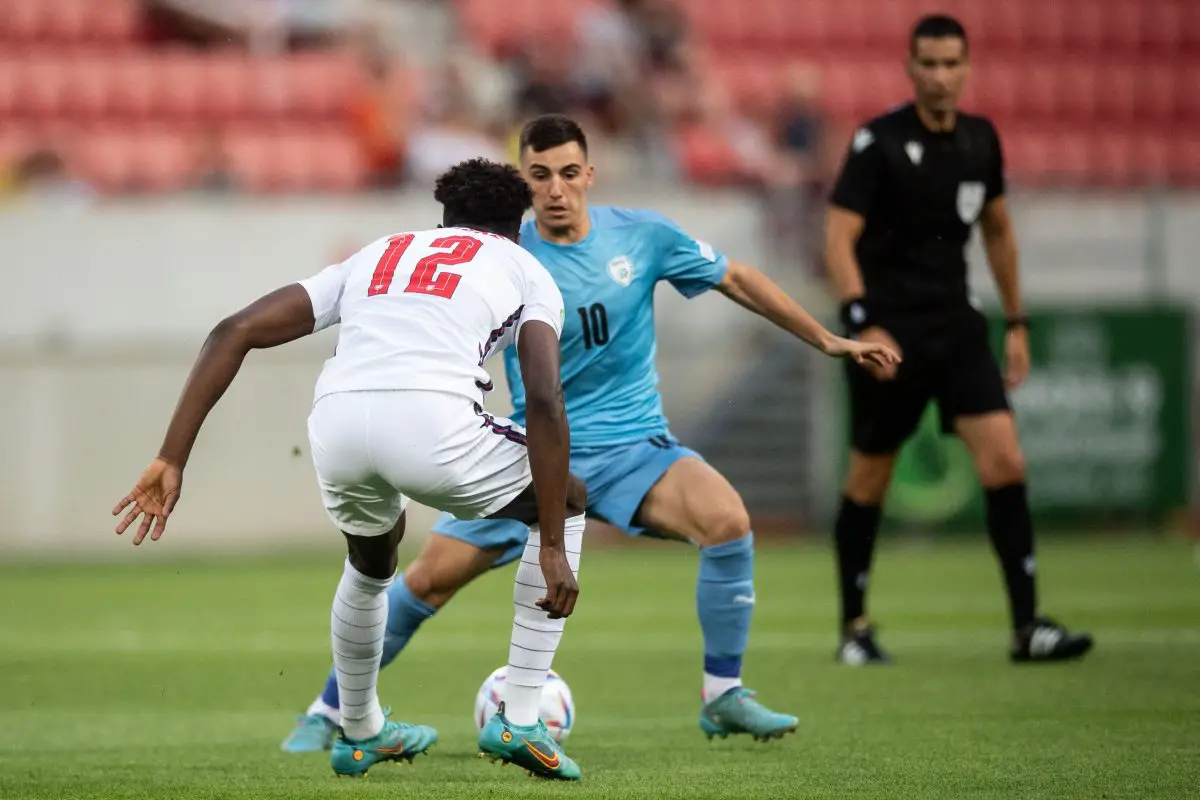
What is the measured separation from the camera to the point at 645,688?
802 cm

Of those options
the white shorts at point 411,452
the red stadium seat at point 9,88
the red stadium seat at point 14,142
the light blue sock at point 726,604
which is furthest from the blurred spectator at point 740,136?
the white shorts at point 411,452

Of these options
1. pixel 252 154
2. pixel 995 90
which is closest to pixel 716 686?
pixel 252 154

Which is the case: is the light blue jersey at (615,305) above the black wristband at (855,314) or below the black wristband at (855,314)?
above

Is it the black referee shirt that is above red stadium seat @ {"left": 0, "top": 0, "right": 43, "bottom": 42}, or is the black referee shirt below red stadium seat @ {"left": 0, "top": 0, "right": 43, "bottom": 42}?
below

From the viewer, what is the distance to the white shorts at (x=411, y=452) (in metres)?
5.15

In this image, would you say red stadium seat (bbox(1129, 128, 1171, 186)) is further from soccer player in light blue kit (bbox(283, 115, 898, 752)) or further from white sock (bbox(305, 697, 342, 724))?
white sock (bbox(305, 697, 342, 724))

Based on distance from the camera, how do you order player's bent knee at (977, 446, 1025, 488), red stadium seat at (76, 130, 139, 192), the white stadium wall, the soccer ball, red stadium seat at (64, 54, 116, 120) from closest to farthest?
the soccer ball → player's bent knee at (977, 446, 1025, 488) → the white stadium wall → red stadium seat at (76, 130, 139, 192) → red stadium seat at (64, 54, 116, 120)

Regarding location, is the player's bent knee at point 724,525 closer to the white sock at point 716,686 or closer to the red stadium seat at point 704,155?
the white sock at point 716,686

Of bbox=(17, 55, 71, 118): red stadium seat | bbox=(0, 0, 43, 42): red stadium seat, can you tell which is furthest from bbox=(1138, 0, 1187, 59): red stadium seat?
bbox=(0, 0, 43, 42): red stadium seat

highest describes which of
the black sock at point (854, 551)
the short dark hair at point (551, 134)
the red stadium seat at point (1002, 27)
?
the short dark hair at point (551, 134)

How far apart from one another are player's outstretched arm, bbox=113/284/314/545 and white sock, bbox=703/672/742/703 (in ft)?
6.33

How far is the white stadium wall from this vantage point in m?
15.4

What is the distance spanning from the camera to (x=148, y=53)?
1841 centimetres

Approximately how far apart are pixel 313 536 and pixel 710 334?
12.3 feet
